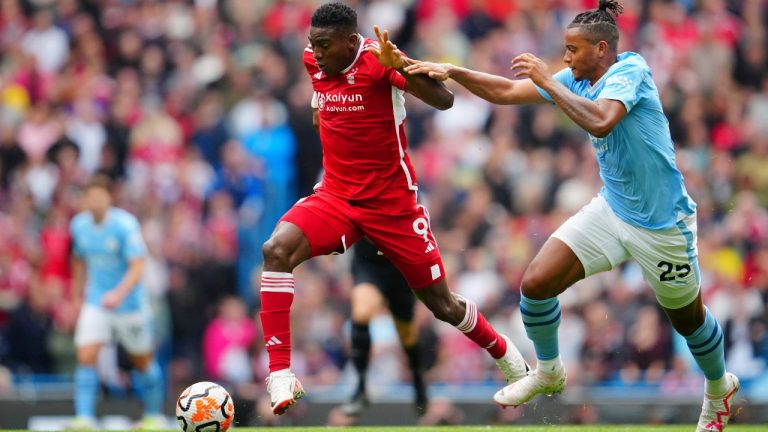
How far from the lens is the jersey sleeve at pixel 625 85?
26.6 ft

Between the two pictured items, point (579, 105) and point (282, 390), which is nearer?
point (579, 105)

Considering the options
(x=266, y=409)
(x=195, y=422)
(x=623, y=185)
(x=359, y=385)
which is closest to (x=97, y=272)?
(x=266, y=409)

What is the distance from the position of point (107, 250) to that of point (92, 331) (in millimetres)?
870

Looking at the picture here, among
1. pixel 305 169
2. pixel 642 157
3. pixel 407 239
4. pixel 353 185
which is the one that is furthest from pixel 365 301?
pixel 305 169

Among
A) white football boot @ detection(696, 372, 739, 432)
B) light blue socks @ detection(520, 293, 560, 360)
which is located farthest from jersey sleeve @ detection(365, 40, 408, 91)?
white football boot @ detection(696, 372, 739, 432)

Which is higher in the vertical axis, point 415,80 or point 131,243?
point 415,80

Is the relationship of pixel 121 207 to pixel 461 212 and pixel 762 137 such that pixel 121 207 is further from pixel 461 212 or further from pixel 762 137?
pixel 762 137

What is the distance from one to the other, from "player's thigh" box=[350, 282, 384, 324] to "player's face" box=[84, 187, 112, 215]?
130 inches

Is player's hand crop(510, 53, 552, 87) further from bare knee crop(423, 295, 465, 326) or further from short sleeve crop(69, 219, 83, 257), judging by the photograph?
short sleeve crop(69, 219, 83, 257)

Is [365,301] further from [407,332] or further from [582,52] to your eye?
[582,52]

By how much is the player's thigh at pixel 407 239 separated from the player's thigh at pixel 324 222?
134 millimetres

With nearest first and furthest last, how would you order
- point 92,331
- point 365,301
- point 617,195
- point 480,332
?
point 617,195
point 480,332
point 365,301
point 92,331

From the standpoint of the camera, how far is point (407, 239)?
358 inches

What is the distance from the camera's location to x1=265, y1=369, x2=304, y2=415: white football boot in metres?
8.30
